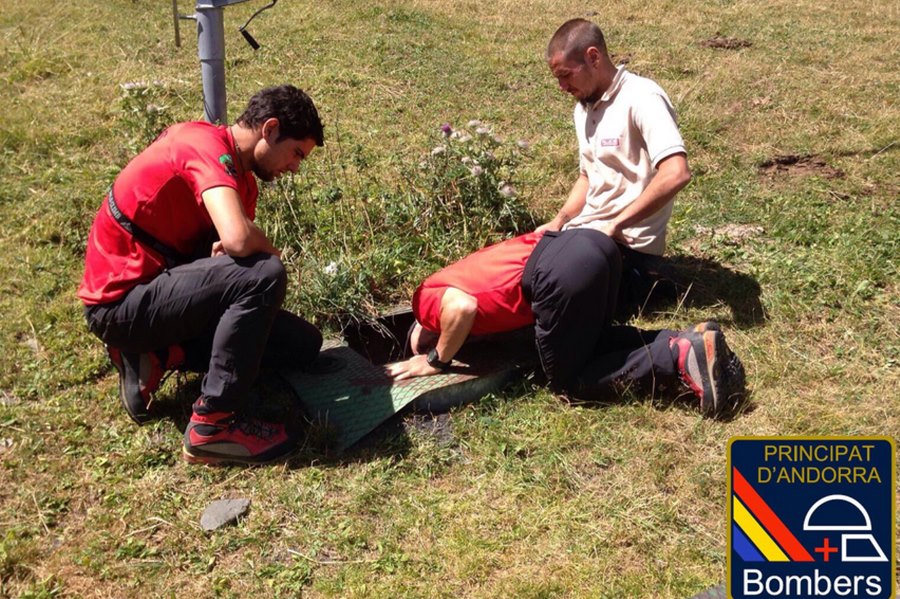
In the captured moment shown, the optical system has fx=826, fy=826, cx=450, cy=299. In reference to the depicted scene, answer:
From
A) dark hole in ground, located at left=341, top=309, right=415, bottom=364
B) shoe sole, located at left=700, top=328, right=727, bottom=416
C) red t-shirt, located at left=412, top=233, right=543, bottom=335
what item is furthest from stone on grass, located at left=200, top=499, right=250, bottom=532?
shoe sole, located at left=700, top=328, right=727, bottom=416

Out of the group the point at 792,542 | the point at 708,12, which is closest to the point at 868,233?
the point at 792,542

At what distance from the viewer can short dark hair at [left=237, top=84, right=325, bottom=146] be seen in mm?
3105

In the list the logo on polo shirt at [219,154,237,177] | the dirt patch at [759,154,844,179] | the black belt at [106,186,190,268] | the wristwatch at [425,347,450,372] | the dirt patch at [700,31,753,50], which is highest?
the dirt patch at [700,31,753,50]

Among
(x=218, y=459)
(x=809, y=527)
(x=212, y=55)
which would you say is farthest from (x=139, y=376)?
(x=809, y=527)

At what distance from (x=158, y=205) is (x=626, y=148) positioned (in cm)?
208

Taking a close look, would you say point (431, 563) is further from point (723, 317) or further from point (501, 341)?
point (723, 317)

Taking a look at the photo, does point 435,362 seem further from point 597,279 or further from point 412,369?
point 597,279

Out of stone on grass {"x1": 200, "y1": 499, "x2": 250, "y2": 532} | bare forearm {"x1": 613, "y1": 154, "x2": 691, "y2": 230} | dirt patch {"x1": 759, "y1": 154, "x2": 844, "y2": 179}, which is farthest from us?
dirt patch {"x1": 759, "y1": 154, "x2": 844, "y2": 179}

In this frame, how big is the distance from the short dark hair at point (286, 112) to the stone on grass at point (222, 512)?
1.37 meters

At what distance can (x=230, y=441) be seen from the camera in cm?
317

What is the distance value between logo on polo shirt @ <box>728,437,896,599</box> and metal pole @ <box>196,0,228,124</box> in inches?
112

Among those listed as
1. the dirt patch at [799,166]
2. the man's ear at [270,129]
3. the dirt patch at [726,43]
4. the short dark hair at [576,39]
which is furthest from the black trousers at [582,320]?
the dirt patch at [726,43]

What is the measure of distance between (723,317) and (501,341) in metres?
1.08

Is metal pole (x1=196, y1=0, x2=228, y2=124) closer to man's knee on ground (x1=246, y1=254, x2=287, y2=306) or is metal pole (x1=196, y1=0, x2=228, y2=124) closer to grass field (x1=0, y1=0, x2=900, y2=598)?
grass field (x1=0, y1=0, x2=900, y2=598)
